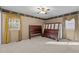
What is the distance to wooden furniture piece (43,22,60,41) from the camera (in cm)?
143

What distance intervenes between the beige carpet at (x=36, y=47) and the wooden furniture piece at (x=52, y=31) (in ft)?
0.21

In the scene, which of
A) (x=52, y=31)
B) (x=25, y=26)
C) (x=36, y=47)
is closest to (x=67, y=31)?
(x=52, y=31)

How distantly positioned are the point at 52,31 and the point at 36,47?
30 cm

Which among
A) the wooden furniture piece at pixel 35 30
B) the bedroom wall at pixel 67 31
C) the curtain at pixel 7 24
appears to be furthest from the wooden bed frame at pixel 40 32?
the curtain at pixel 7 24

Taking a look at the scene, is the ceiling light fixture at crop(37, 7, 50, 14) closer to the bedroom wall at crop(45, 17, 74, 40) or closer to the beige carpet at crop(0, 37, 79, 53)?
the bedroom wall at crop(45, 17, 74, 40)

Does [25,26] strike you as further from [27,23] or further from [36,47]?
[36,47]

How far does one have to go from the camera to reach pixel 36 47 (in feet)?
4.70

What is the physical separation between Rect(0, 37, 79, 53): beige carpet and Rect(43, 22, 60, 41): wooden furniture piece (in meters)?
0.06

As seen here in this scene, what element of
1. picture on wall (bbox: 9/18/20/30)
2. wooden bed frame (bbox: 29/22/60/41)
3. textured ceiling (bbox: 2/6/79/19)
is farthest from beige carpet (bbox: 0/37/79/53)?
textured ceiling (bbox: 2/6/79/19)

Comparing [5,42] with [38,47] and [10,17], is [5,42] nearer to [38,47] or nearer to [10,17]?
[10,17]

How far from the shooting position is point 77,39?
4.70 feet

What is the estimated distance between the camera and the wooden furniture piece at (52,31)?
56.2 inches

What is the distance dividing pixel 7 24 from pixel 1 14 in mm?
146
